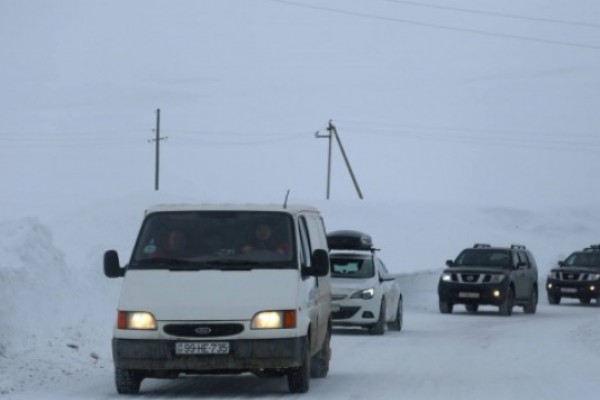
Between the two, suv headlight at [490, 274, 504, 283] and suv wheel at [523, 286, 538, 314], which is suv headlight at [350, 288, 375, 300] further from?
suv wheel at [523, 286, 538, 314]

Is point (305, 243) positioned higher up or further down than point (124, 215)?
higher up

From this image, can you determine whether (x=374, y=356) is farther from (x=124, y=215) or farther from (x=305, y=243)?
(x=124, y=215)

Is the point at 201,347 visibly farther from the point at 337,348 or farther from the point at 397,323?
the point at 397,323

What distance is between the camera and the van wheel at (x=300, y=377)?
14.8 meters

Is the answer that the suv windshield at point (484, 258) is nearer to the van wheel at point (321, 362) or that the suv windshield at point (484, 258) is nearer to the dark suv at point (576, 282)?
the dark suv at point (576, 282)

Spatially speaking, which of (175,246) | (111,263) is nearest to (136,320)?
(111,263)

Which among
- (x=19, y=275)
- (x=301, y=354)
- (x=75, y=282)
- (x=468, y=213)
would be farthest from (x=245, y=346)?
(x=468, y=213)

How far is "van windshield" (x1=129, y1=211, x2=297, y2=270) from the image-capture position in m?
15.1

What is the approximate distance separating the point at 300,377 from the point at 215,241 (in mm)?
1658

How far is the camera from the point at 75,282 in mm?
24250

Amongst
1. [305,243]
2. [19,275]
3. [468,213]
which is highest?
[305,243]

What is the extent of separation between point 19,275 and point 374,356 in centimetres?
525

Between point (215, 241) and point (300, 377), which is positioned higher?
point (215, 241)

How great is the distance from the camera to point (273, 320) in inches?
570
